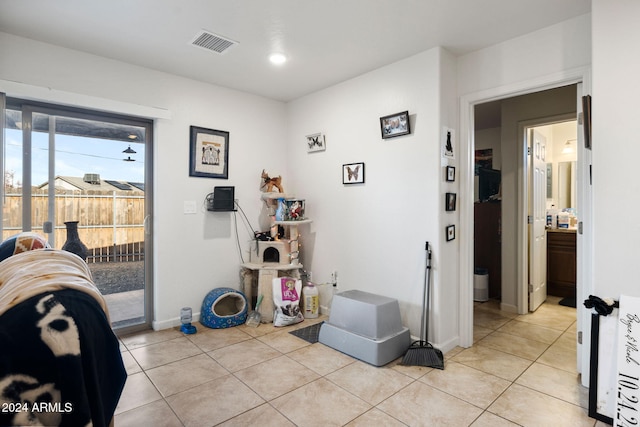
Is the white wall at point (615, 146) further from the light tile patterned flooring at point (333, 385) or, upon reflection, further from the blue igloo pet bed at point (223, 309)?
the blue igloo pet bed at point (223, 309)

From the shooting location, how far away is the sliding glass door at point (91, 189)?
2.78 metres

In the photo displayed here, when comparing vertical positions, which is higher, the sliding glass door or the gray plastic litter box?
the sliding glass door

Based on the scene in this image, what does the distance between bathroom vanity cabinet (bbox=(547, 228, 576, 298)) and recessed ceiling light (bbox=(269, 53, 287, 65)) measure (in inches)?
162

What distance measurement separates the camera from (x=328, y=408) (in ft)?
6.81

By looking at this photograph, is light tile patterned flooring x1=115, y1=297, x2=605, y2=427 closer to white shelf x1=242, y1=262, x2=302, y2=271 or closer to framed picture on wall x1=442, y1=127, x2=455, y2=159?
white shelf x1=242, y1=262, x2=302, y2=271

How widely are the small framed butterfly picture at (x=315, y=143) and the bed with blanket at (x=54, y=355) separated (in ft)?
10.2

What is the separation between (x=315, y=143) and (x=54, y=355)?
11.0ft

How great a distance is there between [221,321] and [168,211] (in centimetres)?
124

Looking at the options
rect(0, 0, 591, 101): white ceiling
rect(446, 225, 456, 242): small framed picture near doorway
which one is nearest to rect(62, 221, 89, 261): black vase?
rect(0, 0, 591, 101): white ceiling

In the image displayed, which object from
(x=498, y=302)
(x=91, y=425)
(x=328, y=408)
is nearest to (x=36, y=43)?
(x=91, y=425)

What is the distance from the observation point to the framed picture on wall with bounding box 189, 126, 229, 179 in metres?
3.56

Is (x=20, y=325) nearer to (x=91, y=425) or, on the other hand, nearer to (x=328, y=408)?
(x=91, y=425)

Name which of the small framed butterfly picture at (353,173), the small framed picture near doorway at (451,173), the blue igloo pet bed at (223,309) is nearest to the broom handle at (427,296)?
the small framed picture near doorway at (451,173)

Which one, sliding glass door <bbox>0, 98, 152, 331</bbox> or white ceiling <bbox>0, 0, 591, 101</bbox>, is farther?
sliding glass door <bbox>0, 98, 152, 331</bbox>
